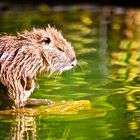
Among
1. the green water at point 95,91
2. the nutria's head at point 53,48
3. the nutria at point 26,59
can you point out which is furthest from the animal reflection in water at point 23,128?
the nutria's head at point 53,48

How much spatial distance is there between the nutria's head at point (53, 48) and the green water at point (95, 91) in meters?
0.36

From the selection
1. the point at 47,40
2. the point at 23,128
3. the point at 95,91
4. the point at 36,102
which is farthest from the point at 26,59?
the point at 95,91

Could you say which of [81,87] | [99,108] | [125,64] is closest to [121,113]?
[99,108]

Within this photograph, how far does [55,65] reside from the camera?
5.73 m

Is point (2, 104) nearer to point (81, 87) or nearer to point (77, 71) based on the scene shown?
point (81, 87)

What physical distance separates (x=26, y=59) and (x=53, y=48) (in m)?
Result: 0.32

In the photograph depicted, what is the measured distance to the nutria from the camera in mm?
5449

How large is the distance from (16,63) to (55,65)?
42 cm

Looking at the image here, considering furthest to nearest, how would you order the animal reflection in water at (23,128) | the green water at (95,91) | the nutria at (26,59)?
the nutria at (26,59), the green water at (95,91), the animal reflection in water at (23,128)

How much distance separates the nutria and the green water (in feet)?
0.84

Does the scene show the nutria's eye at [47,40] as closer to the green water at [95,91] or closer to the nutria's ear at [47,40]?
the nutria's ear at [47,40]

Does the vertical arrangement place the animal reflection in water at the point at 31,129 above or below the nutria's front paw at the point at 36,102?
below

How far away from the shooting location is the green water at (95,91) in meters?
4.70

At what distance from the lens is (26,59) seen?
5500mm
